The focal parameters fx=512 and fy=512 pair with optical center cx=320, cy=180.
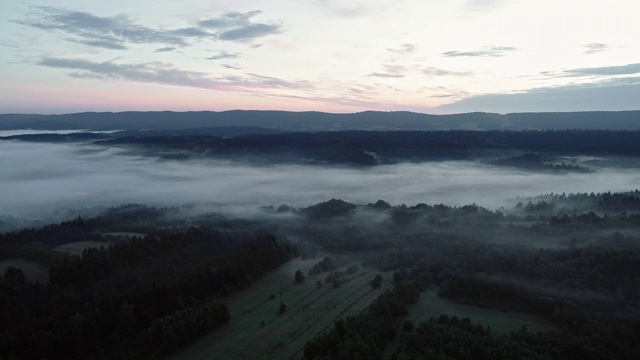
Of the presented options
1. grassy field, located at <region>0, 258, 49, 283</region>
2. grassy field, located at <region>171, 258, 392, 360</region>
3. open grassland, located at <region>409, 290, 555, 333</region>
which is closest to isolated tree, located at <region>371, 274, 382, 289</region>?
grassy field, located at <region>171, 258, 392, 360</region>

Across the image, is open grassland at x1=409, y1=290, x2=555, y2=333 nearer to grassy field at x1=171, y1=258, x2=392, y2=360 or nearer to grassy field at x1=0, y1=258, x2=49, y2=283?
grassy field at x1=171, y1=258, x2=392, y2=360

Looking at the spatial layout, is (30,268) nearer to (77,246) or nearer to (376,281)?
(77,246)

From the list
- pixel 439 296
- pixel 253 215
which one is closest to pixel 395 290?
pixel 439 296

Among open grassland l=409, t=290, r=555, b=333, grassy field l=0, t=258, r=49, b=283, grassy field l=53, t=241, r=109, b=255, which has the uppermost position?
open grassland l=409, t=290, r=555, b=333

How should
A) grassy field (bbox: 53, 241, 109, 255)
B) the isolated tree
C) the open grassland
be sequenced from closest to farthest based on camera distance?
the open grassland < the isolated tree < grassy field (bbox: 53, 241, 109, 255)

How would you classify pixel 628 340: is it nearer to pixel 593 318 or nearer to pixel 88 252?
pixel 593 318

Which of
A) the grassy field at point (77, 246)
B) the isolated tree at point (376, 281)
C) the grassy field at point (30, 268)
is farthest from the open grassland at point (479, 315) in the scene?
the grassy field at point (77, 246)
